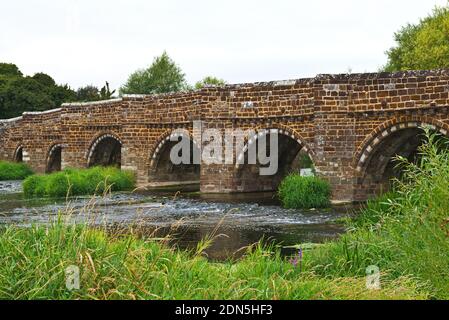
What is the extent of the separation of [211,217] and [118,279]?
11509 millimetres

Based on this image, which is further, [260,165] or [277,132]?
[260,165]

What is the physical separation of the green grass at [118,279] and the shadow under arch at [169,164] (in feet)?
65.0

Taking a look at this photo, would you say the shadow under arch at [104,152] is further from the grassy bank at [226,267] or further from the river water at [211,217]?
the grassy bank at [226,267]

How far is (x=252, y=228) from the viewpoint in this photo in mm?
15445

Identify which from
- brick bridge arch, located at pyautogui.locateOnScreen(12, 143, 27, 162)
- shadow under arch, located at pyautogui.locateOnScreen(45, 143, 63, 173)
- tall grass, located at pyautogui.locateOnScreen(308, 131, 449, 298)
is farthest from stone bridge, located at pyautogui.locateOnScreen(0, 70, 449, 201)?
tall grass, located at pyautogui.locateOnScreen(308, 131, 449, 298)

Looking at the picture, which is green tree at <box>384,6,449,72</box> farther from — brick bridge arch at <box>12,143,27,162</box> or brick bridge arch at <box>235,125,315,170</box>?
brick bridge arch at <box>12,143,27,162</box>

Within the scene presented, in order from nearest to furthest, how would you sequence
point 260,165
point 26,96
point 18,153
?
point 260,165 < point 18,153 < point 26,96

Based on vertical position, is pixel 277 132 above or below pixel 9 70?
below

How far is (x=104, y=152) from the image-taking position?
1351 inches

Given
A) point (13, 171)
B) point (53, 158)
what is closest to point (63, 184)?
point (13, 171)

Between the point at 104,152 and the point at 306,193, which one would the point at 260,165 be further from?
the point at 104,152

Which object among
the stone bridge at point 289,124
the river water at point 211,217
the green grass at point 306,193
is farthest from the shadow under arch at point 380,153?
the river water at point 211,217

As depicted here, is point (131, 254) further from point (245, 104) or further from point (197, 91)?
point (197, 91)
